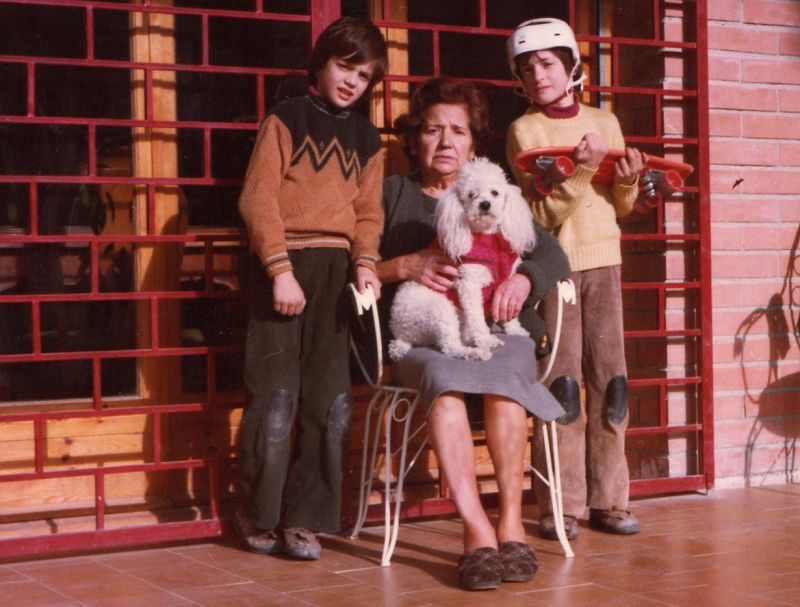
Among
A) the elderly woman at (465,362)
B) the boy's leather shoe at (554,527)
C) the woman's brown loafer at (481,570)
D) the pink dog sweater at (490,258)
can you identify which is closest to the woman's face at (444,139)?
the elderly woman at (465,362)

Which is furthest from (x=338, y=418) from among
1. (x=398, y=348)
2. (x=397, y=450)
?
(x=397, y=450)

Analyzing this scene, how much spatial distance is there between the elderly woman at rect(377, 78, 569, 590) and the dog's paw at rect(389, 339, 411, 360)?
0.09 ft

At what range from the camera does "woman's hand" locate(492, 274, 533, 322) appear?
166 inches

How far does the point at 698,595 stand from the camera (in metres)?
3.78

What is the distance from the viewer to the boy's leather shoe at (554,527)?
179 inches

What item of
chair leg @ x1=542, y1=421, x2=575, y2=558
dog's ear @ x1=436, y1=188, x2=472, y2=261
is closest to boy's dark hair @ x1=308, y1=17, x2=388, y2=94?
dog's ear @ x1=436, y1=188, x2=472, y2=261

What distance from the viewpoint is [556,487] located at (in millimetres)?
4418

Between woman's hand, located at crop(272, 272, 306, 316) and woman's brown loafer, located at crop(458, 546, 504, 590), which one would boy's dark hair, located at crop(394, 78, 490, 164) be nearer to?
woman's hand, located at crop(272, 272, 306, 316)

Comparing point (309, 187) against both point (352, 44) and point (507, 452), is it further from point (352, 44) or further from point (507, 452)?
point (507, 452)

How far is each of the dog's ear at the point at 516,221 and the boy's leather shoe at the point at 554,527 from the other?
1031 mm

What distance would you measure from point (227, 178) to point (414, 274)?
96 centimetres

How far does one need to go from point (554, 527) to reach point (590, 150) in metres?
1.33

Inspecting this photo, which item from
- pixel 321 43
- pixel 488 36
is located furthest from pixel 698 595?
pixel 488 36

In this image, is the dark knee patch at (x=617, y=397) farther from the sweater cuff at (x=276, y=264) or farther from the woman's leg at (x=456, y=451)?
the sweater cuff at (x=276, y=264)
